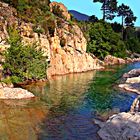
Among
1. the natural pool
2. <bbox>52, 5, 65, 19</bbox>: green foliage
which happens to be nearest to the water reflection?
the natural pool

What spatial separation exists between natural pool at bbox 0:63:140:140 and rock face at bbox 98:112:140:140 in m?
0.86

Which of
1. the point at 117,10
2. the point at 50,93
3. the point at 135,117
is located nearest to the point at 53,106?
the point at 50,93

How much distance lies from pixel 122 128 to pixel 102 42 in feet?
209

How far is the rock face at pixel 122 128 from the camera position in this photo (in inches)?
879

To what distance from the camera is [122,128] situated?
77.5 ft

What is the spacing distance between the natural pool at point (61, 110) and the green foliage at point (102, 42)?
35.6 metres

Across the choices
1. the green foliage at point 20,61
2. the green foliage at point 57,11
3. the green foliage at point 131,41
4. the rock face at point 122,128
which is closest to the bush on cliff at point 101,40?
the green foliage at point 57,11

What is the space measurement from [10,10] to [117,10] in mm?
63844

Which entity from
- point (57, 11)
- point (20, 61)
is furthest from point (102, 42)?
point (20, 61)

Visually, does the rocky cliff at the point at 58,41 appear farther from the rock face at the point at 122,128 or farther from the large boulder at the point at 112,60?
the rock face at the point at 122,128

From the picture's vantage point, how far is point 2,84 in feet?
133

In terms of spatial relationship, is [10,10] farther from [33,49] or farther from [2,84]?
[2,84]

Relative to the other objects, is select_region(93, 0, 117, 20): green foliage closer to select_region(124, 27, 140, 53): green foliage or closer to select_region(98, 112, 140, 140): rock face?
select_region(124, 27, 140, 53): green foliage

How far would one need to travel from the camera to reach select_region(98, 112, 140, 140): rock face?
22328 millimetres
